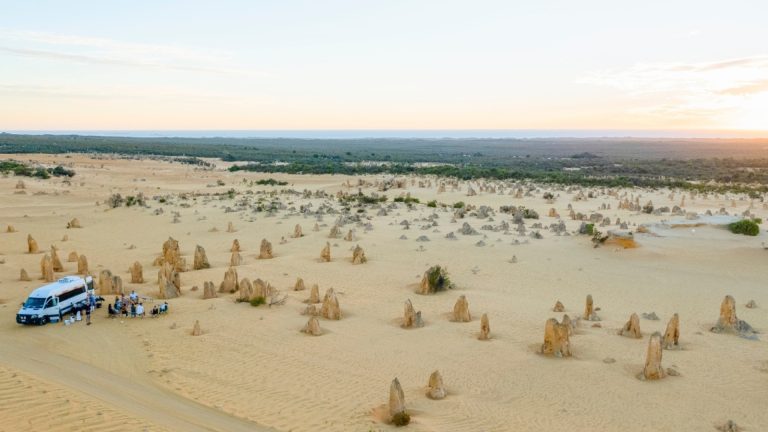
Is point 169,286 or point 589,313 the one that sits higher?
point 169,286

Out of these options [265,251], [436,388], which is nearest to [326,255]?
[265,251]

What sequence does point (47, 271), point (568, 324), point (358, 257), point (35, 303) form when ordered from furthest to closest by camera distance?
point (358, 257), point (47, 271), point (35, 303), point (568, 324)

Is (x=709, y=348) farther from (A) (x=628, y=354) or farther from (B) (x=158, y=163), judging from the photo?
(B) (x=158, y=163)

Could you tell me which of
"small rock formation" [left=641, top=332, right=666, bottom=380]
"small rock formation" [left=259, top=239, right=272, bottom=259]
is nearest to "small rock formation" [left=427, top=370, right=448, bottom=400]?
"small rock formation" [left=641, top=332, right=666, bottom=380]

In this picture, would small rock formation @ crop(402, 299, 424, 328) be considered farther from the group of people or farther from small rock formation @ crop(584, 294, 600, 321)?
the group of people

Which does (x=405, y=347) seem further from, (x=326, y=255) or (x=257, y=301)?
(x=326, y=255)

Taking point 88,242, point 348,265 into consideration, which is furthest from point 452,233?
point 88,242
